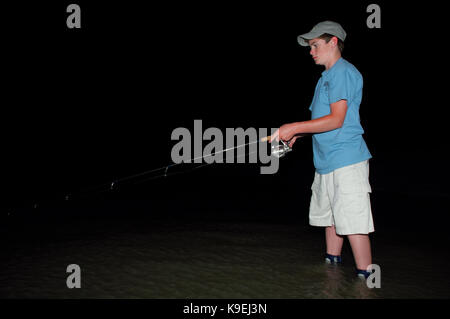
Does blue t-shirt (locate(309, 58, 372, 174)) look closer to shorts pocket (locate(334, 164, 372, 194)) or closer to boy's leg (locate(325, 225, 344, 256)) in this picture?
shorts pocket (locate(334, 164, 372, 194))

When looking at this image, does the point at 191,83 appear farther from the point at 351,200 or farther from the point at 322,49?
the point at 351,200

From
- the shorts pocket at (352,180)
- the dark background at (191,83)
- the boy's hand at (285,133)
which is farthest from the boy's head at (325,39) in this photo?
the dark background at (191,83)

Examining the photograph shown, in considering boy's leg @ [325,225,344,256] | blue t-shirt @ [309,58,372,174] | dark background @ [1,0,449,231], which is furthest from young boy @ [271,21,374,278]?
dark background @ [1,0,449,231]

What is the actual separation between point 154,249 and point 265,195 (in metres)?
3.32

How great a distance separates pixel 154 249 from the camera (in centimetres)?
372

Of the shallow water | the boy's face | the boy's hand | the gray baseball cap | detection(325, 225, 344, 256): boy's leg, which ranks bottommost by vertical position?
the shallow water

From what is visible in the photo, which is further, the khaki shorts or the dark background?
the dark background

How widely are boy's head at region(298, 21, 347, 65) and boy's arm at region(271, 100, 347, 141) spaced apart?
1.29ft

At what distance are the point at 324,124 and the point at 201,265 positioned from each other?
1347 mm

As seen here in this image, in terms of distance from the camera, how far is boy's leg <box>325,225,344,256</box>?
326 cm

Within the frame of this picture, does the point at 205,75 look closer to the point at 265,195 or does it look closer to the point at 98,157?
the point at 98,157

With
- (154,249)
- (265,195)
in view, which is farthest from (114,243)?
(265,195)

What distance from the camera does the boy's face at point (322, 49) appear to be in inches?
117
